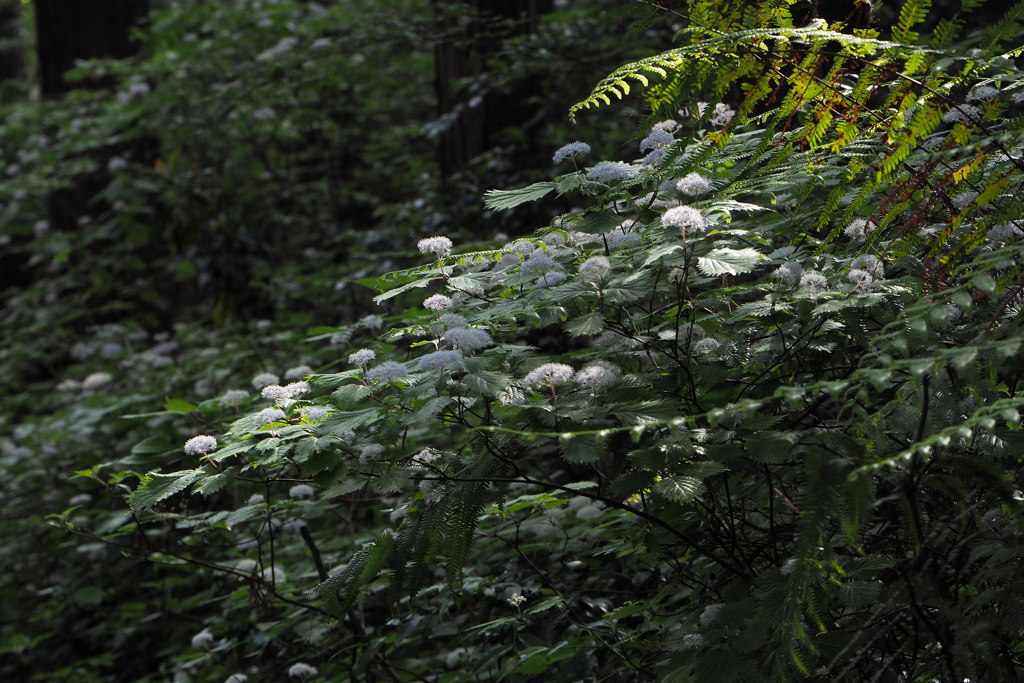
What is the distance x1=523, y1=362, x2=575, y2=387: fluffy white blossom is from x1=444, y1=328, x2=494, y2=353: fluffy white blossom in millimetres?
124

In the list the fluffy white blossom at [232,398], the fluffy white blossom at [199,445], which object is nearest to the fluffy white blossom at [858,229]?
the fluffy white blossom at [199,445]

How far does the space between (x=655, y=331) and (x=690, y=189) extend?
41 centimetres

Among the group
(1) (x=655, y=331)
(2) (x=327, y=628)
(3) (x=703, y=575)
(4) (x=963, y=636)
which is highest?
(1) (x=655, y=331)

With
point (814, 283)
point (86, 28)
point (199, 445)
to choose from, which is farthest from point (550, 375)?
point (86, 28)

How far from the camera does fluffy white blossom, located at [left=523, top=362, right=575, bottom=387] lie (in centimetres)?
151

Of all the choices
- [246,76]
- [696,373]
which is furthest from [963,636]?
[246,76]

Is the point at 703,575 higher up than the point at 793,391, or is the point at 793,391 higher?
the point at 793,391

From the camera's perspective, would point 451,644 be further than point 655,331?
Yes

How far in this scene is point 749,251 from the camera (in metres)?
1.50

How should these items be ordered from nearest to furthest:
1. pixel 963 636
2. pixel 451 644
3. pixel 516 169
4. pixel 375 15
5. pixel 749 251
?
pixel 963 636 < pixel 749 251 < pixel 451 644 < pixel 516 169 < pixel 375 15

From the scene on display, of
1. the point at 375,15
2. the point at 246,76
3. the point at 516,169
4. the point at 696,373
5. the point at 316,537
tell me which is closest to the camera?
the point at 696,373

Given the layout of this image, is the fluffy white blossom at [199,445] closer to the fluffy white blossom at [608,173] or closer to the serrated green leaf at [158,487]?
the serrated green leaf at [158,487]

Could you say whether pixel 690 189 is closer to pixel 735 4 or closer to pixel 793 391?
pixel 735 4

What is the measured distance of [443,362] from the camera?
4.83 feet
